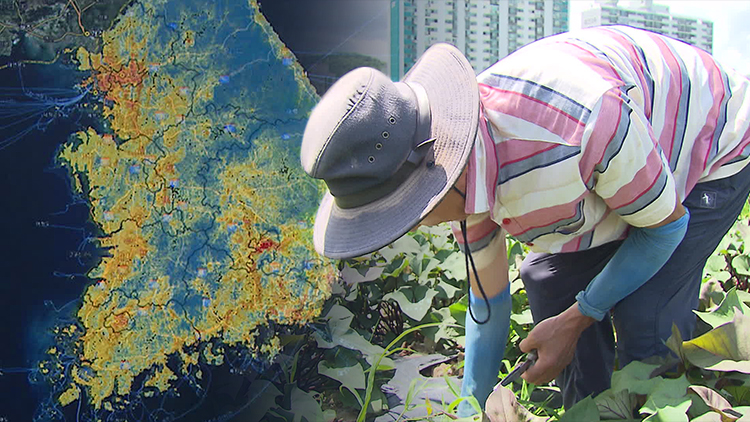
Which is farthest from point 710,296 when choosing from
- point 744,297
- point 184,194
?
point 184,194

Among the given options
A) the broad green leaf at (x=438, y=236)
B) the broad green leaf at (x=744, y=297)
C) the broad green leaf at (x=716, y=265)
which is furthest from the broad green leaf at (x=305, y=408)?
the broad green leaf at (x=716, y=265)

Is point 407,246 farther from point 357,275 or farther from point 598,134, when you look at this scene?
point 598,134

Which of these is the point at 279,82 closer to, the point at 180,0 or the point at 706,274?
the point at 180,0

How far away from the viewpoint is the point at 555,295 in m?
1.80

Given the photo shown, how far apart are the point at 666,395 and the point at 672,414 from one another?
0.07 m

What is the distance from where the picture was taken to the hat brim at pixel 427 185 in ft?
3.90

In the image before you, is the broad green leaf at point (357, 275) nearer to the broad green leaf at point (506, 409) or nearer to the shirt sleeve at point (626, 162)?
the broad green leaf at point (506, 409)

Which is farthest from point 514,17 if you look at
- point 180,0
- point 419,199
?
point 419,199

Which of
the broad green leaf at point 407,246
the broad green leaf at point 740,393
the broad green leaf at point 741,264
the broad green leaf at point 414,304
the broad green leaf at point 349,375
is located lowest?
the broad green leaf at point 407,246

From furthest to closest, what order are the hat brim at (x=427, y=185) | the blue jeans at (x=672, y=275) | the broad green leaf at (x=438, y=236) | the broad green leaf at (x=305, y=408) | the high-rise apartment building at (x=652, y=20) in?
the high-rise apartment building at (x=652, y=20) < the broad green leaf at (x=438, y=236) < the broad green leaf at (x=305, y=408) < the blue jeans at (x=672, y=275) < the hat brim at (x=427, y=185)

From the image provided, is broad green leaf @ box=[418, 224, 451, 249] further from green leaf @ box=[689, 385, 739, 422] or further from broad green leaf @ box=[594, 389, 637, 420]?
green leaf @ box=[689, 385, 739, 422]

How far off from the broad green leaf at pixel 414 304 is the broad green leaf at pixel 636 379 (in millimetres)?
1066

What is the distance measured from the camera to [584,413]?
1.39 m

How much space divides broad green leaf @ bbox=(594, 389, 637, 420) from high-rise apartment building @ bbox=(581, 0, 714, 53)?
8.00m
